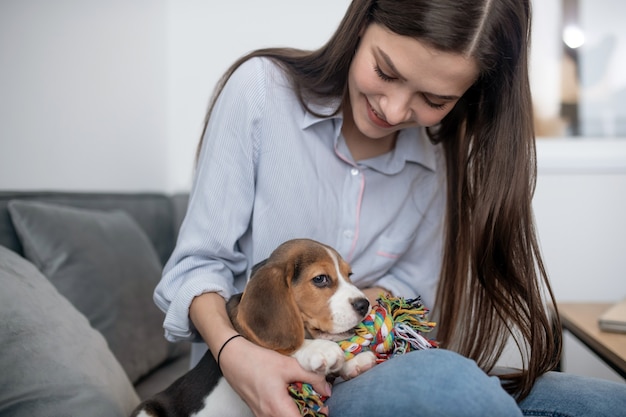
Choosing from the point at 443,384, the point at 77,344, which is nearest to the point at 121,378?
the point at 77,344

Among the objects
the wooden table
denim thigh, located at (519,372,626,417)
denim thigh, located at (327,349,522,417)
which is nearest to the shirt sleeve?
denim thigh, located at (327,349,522,417)

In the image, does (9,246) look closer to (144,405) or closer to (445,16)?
(144,405)

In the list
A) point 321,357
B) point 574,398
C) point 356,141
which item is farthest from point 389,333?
point 356,141

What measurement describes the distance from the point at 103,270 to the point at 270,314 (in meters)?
0.98

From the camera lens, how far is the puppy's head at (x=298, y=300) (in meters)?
1.24

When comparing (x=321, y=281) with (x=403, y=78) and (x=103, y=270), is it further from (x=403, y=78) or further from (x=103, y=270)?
(x=103, y=270)

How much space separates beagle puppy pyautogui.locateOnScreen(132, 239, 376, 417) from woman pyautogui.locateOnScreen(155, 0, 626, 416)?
0.14ft

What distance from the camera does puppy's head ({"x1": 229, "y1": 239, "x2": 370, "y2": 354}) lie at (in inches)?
48.8

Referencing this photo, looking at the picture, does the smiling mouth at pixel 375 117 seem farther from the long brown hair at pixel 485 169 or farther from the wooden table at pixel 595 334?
the wooden table at pixel 595 334

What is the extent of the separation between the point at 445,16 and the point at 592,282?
2.17 meters

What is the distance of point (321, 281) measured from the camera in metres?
1.39

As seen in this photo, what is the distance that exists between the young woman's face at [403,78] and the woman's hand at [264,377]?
60 centimetres

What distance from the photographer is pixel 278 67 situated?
163cm

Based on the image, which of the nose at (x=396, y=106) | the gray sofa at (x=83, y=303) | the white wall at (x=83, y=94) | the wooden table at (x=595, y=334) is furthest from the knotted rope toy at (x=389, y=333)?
the white wall at (x=83, y=94)
